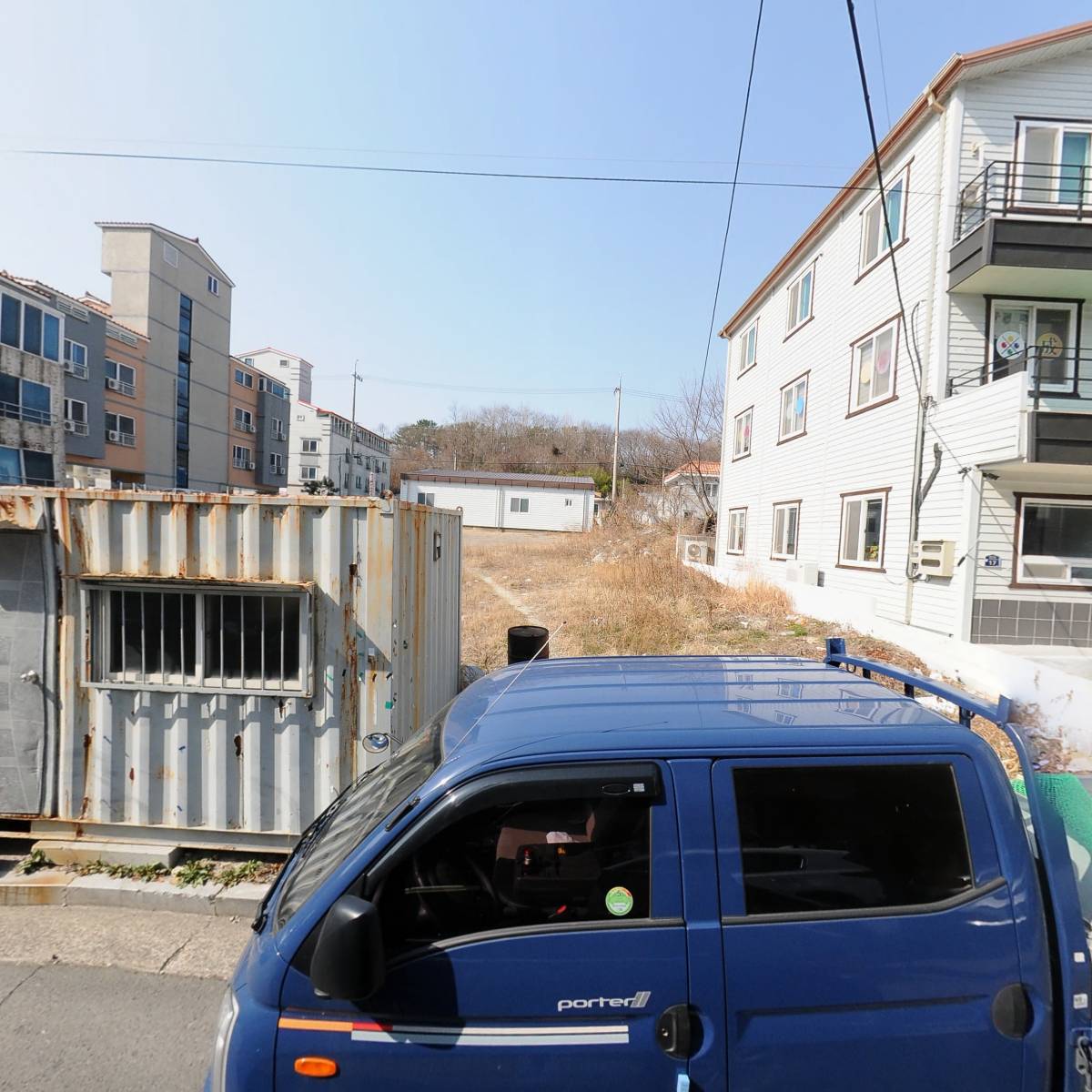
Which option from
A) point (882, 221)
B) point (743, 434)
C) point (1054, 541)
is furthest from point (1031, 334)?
point (743, 434)

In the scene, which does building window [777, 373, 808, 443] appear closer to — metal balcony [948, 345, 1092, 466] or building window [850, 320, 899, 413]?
building window [850, 320, 899, 413]

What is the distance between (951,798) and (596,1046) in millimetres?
1140

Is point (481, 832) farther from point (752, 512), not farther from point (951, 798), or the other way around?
point (752, 512)

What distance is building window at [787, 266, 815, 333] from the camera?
16.3 meters

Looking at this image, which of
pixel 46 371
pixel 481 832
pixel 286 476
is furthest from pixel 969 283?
pixel 286 476

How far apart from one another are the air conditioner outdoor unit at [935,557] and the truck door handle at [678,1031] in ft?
34.1

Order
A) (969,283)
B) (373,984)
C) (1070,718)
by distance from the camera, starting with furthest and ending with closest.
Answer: (969,283), (1070,718), (373,984)

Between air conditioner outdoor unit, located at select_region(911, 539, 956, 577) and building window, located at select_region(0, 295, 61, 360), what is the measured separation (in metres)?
32.2

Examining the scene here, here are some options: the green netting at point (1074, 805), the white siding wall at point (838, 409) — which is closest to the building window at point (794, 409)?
the white siding wall at point (838, 409)

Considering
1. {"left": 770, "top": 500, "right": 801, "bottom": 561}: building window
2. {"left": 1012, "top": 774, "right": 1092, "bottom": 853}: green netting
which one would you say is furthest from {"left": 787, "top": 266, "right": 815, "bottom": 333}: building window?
{"left": 1012, "top": 774, "right": 1092, "bottom": 853}: green netting

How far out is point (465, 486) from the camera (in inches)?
1831

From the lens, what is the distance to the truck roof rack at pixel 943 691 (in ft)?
6.48

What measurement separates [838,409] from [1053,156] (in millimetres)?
5303

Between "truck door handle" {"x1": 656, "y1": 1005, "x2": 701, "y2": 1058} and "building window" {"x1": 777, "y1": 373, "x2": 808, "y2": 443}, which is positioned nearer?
"truck door handle" {"x1": 656, "y1": 1005, "x2": 701, "y2": 1058}
